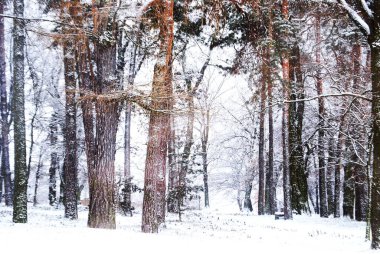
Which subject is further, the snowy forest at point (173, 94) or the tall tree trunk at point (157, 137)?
the tall tree trunk at point (157, 137)

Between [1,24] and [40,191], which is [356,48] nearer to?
[1,24]

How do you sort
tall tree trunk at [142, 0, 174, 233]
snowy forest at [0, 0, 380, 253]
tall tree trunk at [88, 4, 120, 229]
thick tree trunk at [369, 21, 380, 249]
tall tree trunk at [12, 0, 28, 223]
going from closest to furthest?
thick tree trunk at [369, 21, 380, 249] < snowy forest at [0, 0, 380, 253] < tall tree trunk at [142, 0, 174, 233] < tall tree trunk at [88, 4, 120, 229] < tall tree trunk at [12, 0, 28, 223]

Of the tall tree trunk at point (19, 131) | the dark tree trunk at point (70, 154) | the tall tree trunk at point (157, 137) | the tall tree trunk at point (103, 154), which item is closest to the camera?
the tall tree trunk at point (157, 137)

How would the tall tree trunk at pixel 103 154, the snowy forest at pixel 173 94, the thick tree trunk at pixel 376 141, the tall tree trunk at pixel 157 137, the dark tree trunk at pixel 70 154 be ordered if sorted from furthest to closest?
the dark tree trunk at pixel 70 154, the tall tree trunk at pixel 103 154, the tall tree trunk at pixel 157 137, the snowy forest at pixel 173 94, the thick tree trunk at pixel 376 141

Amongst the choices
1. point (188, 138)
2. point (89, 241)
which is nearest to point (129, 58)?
point (188, 138)

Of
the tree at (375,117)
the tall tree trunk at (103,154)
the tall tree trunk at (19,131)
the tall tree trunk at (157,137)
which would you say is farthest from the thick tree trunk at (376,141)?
the tall tree trunk at (19,131)

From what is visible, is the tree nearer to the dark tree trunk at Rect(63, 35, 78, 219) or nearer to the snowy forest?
the snowy forest

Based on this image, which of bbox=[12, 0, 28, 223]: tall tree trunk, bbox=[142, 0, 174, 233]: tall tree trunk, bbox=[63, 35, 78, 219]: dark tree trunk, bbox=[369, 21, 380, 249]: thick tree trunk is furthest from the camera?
bbox=[63, 35, 78, 219]: dark tree trunk

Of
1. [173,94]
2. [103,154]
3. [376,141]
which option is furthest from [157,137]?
[376,141]

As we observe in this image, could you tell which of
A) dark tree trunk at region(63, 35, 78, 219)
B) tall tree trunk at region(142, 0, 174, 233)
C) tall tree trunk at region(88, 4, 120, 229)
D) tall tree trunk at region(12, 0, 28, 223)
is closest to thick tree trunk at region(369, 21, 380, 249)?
tall tree trunk at region(142, 0, 174, 233)

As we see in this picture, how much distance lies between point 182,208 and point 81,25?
11.2 metres

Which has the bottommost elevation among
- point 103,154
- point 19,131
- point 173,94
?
point 103,154

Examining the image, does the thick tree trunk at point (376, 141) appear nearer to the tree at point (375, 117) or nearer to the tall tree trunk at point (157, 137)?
the tree at point (375, 117)

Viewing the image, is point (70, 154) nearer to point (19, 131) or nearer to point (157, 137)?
point (19, 131)
